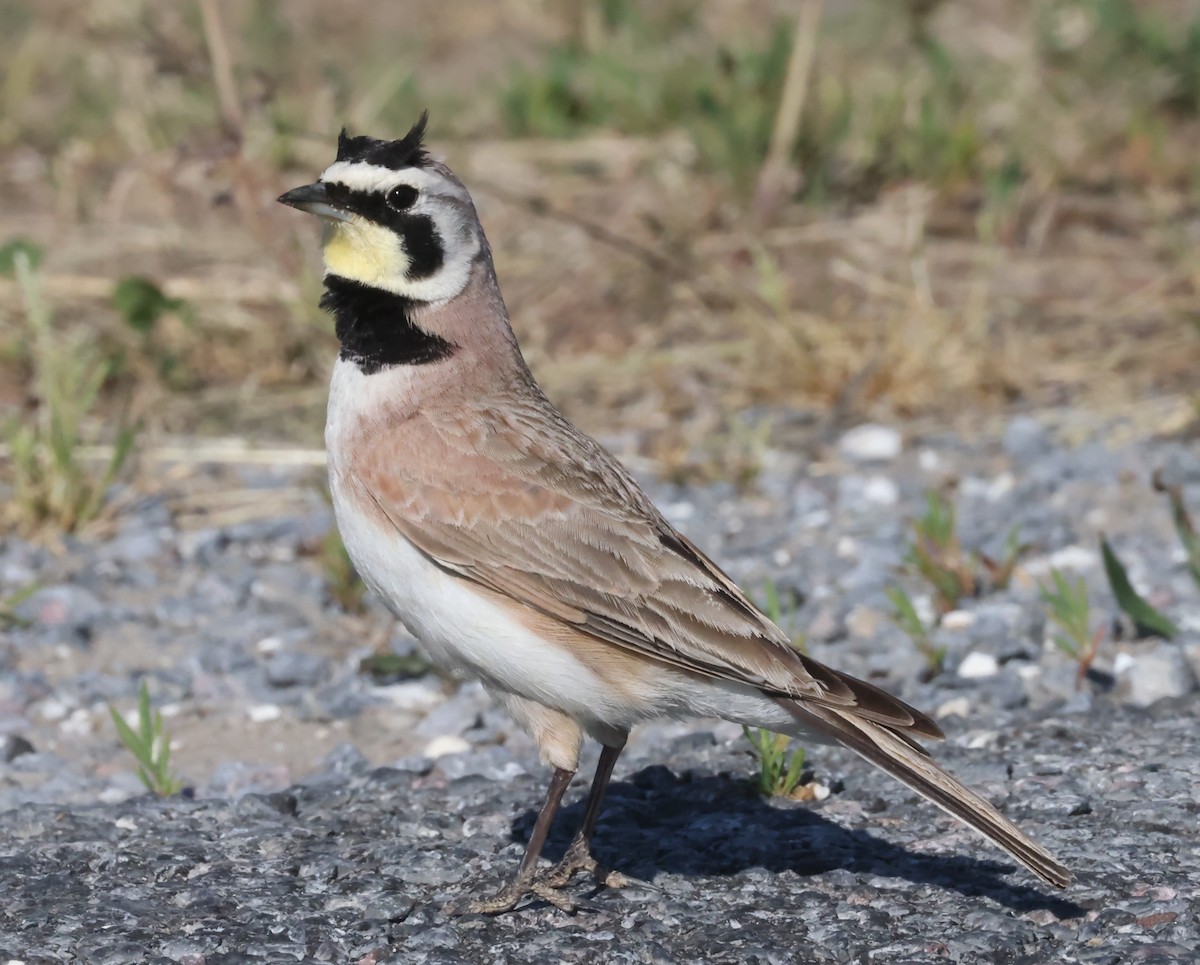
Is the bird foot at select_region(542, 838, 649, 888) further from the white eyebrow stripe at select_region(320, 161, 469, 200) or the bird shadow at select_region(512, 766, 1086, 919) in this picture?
the white eyebrow stripe at select_region(320, 161, 469, 200)

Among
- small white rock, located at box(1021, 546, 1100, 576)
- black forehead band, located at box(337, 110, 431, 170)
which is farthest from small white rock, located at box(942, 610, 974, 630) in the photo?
black forehead band, located at box(337, 110, 431, 170)

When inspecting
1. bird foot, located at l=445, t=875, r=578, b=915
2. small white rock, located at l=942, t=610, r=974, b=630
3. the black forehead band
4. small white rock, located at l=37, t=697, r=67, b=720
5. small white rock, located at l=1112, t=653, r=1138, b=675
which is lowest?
small white rock, located at l=37, t=697, r=67, b=720

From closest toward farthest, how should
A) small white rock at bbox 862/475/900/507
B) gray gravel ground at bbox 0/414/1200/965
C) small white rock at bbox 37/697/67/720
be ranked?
gray gravel ground at bbox 0/414/1200/965 → small white rock at bbox 37/697/67/720 → small white rock at bbox 862/475/900/507

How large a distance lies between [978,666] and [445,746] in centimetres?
169

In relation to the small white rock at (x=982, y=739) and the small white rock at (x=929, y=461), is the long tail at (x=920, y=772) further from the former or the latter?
the small white rock at (x=929, y=461)

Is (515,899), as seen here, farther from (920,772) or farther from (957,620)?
(957,620)

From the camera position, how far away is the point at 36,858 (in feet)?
13.4

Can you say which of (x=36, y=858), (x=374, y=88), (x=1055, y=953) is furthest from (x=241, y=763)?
(x=374, y=88)

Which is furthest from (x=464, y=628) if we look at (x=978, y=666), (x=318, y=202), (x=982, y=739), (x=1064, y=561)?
(x=1064, y=561)

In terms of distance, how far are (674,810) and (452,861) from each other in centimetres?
69

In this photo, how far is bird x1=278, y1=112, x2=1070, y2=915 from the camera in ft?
12.6

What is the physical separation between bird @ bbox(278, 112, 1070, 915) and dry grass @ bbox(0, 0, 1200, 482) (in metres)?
2.97

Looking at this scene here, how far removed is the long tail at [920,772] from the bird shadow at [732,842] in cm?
24

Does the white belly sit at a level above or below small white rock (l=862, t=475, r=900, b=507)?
below
